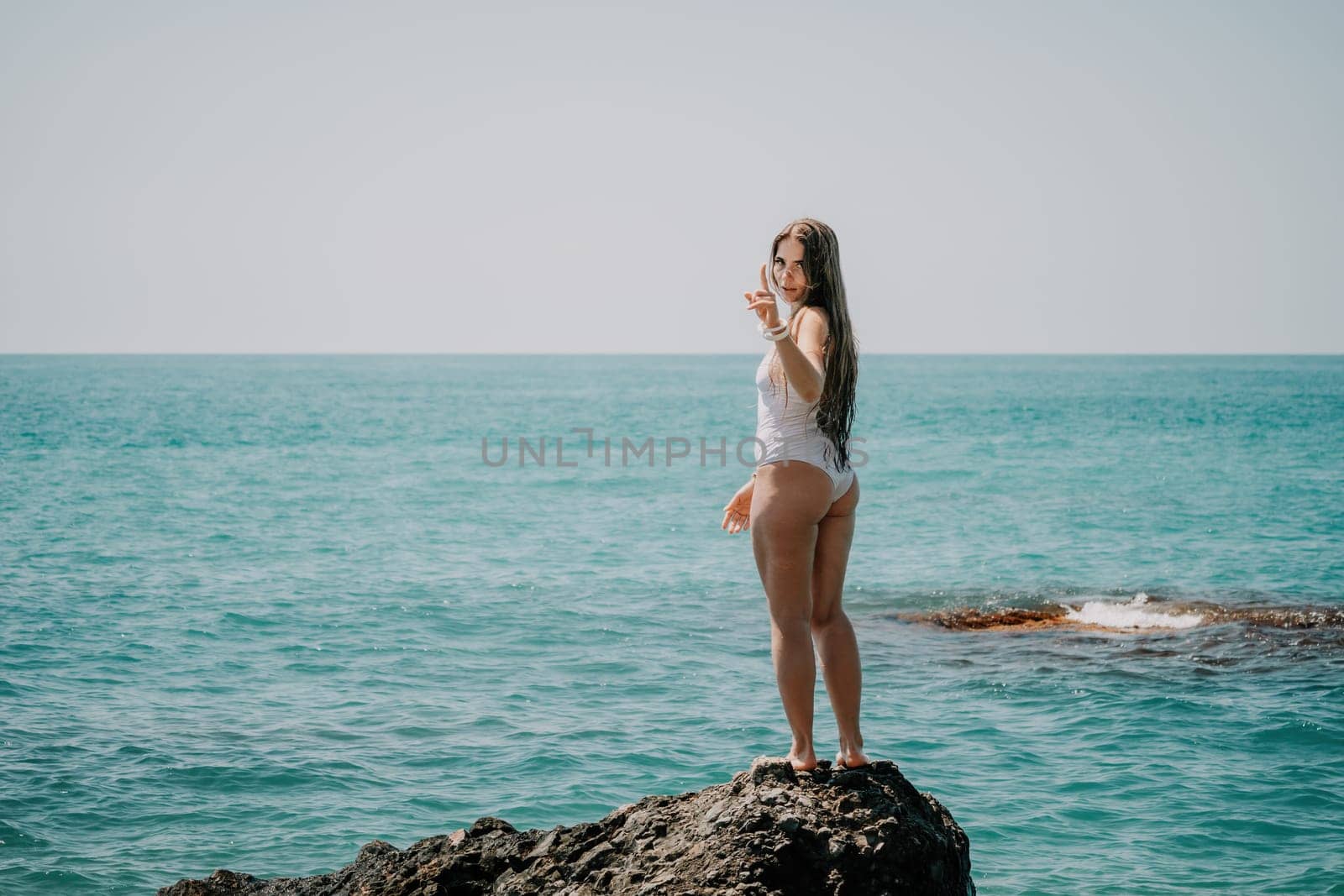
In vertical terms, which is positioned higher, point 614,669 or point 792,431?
point 792,431

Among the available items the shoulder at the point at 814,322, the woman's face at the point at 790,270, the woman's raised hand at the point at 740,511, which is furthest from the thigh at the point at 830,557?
the woman's face at the point at 790,270

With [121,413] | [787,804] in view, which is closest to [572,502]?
[787,804]

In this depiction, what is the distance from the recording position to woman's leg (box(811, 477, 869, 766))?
5125 mm

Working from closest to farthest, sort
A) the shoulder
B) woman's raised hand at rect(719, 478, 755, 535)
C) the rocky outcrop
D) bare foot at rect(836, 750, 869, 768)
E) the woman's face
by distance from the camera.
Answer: the rocky outcrop → the shoulder → the woman's face → bare foot at rect(836, 750, 869, 768) → woman's raised hand at rect(719, 478, 755, 535)

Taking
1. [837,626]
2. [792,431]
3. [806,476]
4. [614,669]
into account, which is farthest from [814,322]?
[614,669]

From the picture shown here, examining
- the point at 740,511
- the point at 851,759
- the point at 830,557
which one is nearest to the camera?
the point at 830,557

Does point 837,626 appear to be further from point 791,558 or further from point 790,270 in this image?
point 790,270

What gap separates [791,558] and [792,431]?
1.71ft

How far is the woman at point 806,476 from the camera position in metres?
4.94

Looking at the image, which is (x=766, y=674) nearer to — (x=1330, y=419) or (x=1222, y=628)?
(x=1222, y=628)

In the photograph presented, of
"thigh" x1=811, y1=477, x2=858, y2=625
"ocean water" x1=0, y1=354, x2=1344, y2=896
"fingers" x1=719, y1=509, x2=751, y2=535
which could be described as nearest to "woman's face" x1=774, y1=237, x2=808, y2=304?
"thigh" x1=811, y1=477, x2=858, y2=625

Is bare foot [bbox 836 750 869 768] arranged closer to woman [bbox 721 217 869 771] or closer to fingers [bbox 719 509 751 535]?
woman [bbox 721 217 869 771]

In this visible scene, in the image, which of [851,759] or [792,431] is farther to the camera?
[851,759]

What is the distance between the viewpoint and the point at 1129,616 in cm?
1596
